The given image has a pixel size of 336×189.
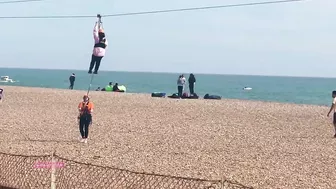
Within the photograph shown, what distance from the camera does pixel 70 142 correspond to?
1554 cm

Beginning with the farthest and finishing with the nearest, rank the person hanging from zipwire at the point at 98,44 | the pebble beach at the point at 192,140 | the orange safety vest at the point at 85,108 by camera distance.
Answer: the orange safety vest at the point at 85,108 → the person hanging from zipwire at the point at 98,44 → the pebble beach at the point at 192,140

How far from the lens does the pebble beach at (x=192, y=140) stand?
38.3 ft

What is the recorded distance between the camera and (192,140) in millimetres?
16391

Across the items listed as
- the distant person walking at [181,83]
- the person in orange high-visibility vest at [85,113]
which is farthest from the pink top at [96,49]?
the distant person walking at [181,83]

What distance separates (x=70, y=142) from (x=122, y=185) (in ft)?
23.0

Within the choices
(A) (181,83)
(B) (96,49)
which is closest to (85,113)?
(B) (96,49)

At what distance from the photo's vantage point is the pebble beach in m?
11.7

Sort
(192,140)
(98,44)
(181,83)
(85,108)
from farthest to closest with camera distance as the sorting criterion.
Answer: (181,83) < (192,140) < (85,108) < (98,44)

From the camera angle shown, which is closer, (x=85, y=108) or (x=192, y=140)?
(x=85, y=108)

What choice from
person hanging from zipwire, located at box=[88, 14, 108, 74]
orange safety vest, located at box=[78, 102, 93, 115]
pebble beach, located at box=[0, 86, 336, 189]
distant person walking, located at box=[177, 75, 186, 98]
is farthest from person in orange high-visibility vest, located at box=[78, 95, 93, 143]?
distant person walking, located at box=[177, 75, 186, 98]

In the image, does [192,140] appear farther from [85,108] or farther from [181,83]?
[181,83]

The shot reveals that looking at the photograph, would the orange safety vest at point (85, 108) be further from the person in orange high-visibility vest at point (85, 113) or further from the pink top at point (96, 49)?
the pink top at point (96, 49)

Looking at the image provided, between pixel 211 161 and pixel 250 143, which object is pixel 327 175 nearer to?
pixel 211 161

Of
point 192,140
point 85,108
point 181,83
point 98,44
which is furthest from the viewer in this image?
point 181,83
